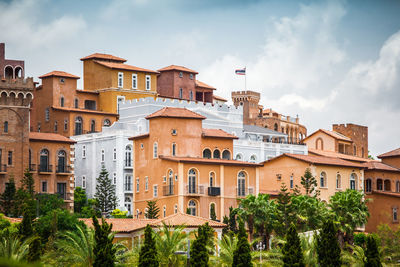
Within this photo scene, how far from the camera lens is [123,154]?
100 m

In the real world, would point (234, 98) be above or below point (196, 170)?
above

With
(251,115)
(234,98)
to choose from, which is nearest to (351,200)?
(251,115)

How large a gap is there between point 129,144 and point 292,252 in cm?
4318

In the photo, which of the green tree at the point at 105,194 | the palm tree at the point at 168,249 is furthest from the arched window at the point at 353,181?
the palm tree at the point at 168,249

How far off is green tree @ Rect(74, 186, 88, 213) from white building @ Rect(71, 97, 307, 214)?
2.09 metres

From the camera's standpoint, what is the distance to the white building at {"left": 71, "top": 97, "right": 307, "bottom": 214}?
99.7 meters

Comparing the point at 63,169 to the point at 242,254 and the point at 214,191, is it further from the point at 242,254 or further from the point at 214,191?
the point at 242,254

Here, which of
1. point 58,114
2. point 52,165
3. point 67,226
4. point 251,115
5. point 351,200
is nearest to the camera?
point 67,226

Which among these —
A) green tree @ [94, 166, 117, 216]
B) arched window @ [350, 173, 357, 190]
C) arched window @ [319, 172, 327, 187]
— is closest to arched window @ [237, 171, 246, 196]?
arched window @ [319, 172, 327, 187]

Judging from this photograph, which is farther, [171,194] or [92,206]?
[92,206]

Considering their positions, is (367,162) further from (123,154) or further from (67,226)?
(67,226)

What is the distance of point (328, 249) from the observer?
60812 millimetres

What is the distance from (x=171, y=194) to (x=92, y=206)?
1131cm

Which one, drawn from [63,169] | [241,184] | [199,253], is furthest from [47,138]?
[199,253]
